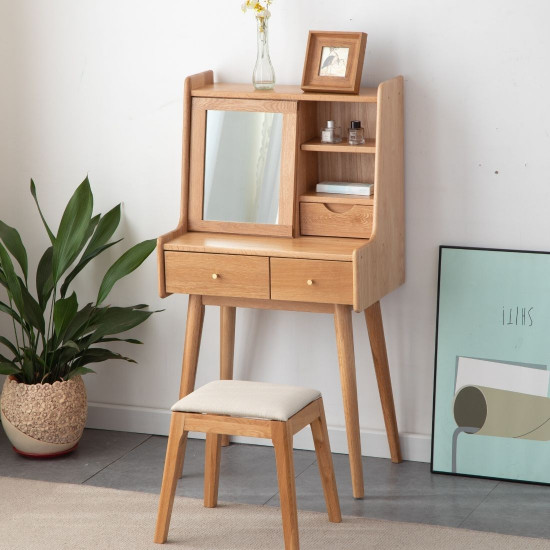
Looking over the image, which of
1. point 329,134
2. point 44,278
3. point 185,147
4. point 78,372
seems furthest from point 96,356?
point 329,134

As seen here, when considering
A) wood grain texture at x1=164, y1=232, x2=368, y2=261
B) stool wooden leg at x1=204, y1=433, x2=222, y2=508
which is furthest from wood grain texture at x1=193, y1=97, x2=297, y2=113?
stool wooden leg at x1=204, y1=433, x2=222, y2=508

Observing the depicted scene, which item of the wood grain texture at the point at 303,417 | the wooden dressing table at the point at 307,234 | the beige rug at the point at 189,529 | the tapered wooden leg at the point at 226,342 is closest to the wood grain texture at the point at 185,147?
the wooden dressing table at the point at 307,234

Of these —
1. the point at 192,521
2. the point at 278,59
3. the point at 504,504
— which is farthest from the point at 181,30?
the point at 504,504

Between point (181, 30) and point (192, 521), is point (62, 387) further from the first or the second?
point (181, 30)

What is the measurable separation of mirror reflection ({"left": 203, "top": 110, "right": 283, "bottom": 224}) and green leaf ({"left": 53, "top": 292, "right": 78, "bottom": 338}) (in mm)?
591

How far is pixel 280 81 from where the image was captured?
3.80 m

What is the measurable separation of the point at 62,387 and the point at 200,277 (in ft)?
2.52

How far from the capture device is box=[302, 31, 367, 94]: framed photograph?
348cm

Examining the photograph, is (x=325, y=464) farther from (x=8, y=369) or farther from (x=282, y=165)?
(x=8, y=369)

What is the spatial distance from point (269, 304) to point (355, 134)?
642mm

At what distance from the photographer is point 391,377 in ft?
12.7

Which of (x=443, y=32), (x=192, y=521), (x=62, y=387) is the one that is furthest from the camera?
(x=62, y=387)

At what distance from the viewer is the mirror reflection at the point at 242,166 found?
11.8 feet

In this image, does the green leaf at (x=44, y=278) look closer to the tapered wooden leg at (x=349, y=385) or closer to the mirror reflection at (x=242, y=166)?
the mirror reflection at (x=242, y=166)
